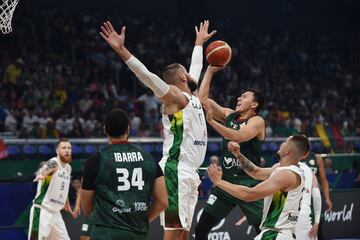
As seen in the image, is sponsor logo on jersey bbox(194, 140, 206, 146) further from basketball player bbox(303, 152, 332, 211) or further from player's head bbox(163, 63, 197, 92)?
basketball player bbox(303, 152, 332, 211)

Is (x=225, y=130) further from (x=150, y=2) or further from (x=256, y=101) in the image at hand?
(x=150, y=2)

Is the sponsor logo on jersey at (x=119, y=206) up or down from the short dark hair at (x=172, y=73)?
down

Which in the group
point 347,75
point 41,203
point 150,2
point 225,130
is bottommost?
point 41,203

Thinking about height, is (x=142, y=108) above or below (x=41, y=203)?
above

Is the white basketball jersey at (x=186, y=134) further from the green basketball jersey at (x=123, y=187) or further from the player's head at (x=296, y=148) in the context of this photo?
the green basketball jersey at (x=123, y=187)

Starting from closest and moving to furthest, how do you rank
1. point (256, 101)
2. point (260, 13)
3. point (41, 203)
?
point (256, 101)
point (41, 203)
point (260, 13)

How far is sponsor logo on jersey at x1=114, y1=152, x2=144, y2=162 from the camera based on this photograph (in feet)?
18.9

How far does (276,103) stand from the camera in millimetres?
26172

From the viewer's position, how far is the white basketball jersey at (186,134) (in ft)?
26.0

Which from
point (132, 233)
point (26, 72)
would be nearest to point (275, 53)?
point (26, 72)

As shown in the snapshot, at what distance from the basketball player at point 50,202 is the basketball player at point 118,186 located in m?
5.83

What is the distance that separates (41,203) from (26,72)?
31.1 ft

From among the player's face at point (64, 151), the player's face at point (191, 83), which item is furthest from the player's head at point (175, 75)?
the player's face at point (64, 151)

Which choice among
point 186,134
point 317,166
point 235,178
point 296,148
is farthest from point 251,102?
point 317,166
